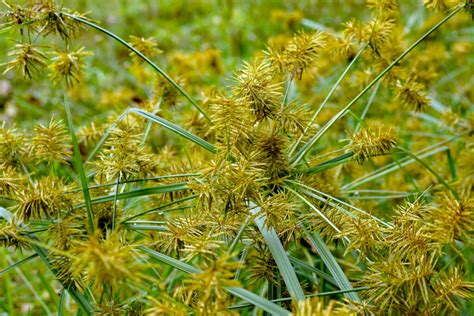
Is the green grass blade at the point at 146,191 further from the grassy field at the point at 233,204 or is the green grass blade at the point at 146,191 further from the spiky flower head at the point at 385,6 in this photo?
the spiky flower head at the point at 385,6

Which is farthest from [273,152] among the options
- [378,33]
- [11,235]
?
[11,235]

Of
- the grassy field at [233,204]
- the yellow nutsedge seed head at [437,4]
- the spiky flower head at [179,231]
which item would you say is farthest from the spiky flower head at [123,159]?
the yellow nutsedge seed head at [437,4]

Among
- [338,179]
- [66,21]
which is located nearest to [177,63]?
[338,179]

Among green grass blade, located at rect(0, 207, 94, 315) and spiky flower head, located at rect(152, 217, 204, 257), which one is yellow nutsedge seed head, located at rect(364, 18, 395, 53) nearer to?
spiky flower head, located at rect(152, 217, 204, 257)

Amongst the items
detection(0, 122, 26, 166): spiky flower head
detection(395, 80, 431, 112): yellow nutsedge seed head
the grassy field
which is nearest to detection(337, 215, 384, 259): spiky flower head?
the grassy field

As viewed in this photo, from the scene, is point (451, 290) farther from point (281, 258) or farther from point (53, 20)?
point (53, 20)
